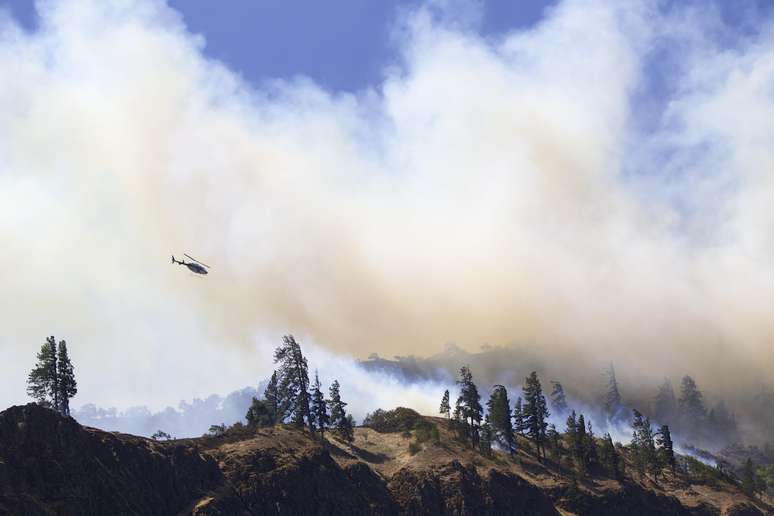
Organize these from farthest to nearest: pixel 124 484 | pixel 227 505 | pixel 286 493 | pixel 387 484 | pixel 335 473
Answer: pixel 387 484, pixel 335 473, pixel 286 493, pixel 227 505, pixel 124 484

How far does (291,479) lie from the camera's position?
103 m

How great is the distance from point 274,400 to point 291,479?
148ft

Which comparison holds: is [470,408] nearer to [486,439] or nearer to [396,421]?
[486,439]

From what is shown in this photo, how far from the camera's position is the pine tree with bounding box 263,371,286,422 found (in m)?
142

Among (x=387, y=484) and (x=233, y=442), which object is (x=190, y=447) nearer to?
(x=233, y=442)

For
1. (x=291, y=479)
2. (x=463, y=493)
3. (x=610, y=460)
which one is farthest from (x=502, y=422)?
(x=291, y=479)

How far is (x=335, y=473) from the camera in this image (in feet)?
361

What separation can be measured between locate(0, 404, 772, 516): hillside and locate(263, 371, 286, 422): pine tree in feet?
51.8

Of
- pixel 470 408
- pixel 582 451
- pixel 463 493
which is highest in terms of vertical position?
pixel 470 408

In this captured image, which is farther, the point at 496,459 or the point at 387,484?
the point at 496,459

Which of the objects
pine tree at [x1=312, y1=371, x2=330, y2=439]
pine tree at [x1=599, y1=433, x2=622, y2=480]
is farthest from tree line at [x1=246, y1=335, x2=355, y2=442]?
pine tree at [x1=599, y1=433, x2=622, y2=480]

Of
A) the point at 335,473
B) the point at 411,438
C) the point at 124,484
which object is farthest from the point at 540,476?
the point at 124,484

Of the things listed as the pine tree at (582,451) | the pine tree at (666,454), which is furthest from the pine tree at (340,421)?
the pine tree at (666,454)

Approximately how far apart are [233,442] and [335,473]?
1561cm
